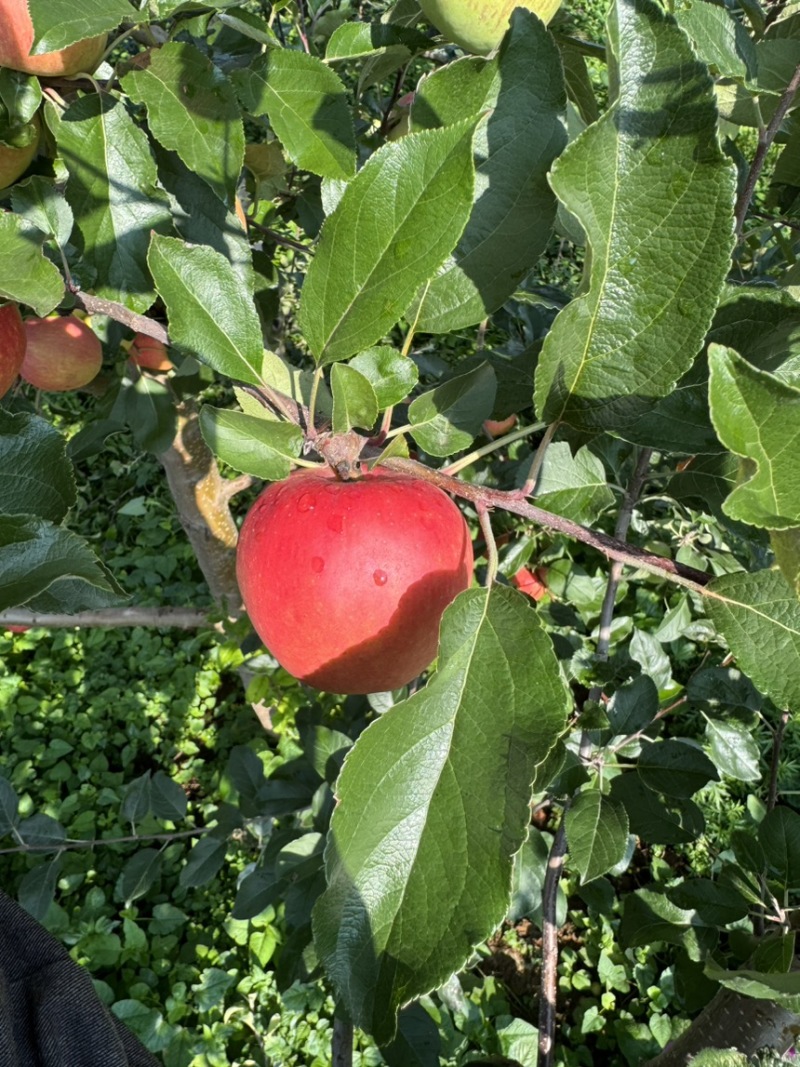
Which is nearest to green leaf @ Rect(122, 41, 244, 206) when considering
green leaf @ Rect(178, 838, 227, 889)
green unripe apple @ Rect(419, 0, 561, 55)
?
green unripe apple @ Rect(419, 0, 561, 55)

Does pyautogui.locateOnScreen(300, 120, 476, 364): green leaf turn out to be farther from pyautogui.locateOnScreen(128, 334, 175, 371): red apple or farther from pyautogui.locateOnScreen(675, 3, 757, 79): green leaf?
pyautogui.locateOnScreen(128, 334, 175, 371): red apple

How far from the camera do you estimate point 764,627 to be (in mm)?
496

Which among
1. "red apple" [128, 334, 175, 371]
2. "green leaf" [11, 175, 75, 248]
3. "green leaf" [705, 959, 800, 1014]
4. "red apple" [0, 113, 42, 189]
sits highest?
"red apple" [0, 113, 42, 189]

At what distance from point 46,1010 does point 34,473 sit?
51 cm

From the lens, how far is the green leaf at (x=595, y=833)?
2.67 ft

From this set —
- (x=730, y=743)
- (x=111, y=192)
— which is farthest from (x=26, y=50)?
(x=730, y=743)

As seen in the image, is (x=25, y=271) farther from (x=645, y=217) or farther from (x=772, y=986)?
(x=772, y=986)

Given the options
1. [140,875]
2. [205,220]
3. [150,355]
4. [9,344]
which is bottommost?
[140,875]

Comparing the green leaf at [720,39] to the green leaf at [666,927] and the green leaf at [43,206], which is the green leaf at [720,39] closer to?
the green leaf at [43,206]

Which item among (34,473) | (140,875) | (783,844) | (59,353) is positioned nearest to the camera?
(34,473)

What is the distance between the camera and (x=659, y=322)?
499 mm

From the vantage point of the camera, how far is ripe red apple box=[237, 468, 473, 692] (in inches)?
22.3

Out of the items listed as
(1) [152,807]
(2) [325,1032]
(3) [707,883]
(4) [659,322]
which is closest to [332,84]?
(4) [659,322]

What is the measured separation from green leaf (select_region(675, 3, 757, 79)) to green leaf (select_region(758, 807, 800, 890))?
787 millimetres
